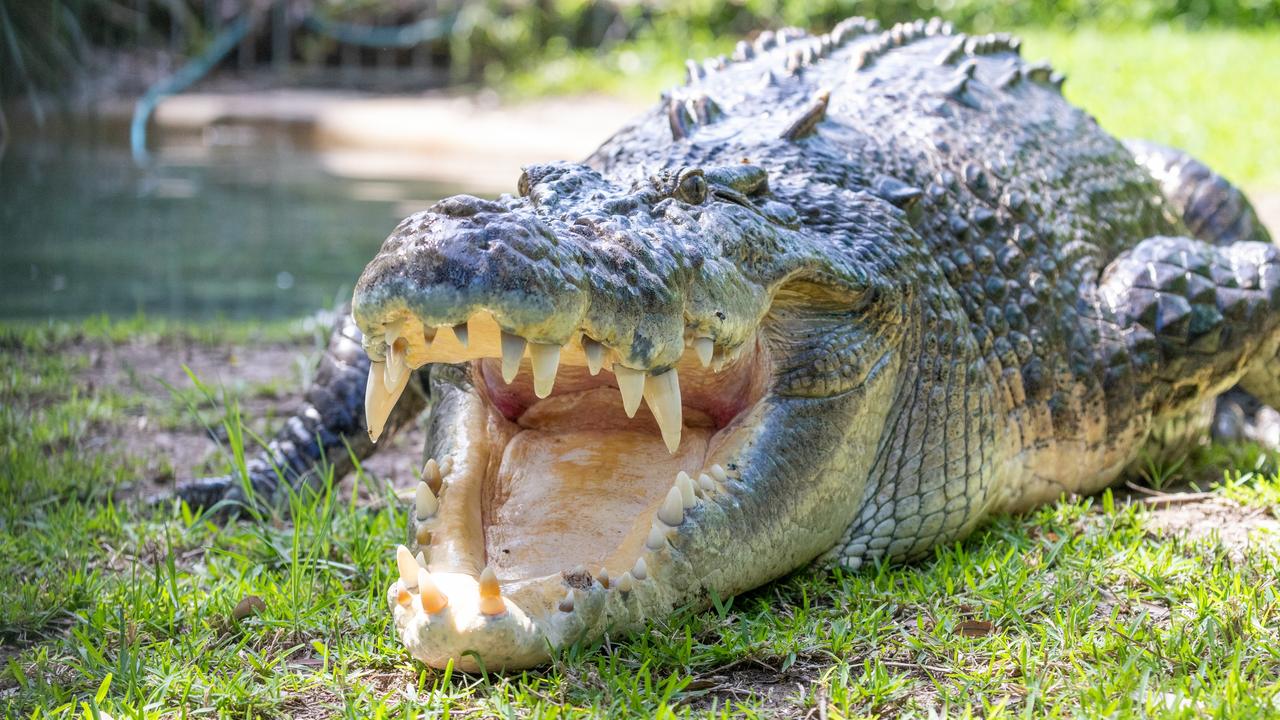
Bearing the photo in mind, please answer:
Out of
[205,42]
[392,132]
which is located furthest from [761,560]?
[205,42]

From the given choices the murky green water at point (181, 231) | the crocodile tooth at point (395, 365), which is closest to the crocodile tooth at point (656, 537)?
the crocodile tooth at point (395, 365)

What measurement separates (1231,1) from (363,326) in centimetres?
1498

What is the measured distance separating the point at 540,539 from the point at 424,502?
0.22 m

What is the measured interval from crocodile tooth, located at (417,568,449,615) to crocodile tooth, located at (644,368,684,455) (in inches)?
17.6

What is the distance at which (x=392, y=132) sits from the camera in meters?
13.9

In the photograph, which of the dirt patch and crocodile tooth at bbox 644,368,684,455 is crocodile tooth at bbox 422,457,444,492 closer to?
crocodile tooth at bbox 644,368,684,455

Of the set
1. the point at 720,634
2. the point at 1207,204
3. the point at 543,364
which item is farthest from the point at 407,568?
the point at 1207,204

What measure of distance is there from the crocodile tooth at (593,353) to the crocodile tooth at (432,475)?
0.51 m

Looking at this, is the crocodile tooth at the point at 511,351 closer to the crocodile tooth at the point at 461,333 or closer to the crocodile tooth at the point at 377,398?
the crocodile tooth at the point at 461,333

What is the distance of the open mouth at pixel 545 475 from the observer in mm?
2002

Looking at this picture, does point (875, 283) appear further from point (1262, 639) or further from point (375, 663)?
point (375, 663)

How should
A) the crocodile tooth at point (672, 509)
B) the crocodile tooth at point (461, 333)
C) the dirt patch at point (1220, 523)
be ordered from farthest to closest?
the dirt patch at point (1220, 523) → the crocodile tooth at point (672, 509) → the crocodile tooth at point (461, 333)

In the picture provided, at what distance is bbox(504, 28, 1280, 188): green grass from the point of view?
9.02m

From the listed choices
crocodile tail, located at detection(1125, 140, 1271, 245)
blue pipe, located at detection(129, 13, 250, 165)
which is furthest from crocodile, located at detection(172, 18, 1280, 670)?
blue pipe, located at detection(129, 13, 250, 165)
